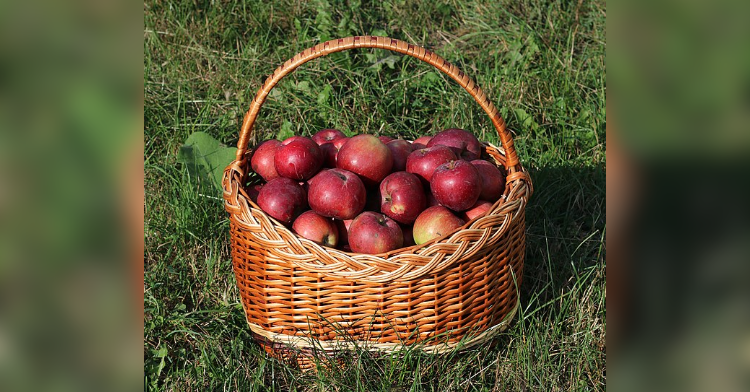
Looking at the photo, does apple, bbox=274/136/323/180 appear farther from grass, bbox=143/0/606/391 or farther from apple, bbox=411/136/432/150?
grass, bbox=143/0/606/391

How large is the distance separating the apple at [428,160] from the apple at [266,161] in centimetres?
51

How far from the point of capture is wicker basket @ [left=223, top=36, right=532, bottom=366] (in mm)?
2031

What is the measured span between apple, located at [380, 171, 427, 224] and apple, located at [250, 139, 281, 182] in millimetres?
449

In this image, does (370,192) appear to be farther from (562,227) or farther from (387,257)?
(562,227)

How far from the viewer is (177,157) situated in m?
3.06

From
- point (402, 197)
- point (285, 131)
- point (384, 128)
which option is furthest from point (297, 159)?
point (384, 128)

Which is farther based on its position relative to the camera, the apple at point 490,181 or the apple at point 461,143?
the apple at point 461,143

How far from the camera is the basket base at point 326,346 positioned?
2.16 meters

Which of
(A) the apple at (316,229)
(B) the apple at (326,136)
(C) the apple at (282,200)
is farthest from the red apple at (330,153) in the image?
A: (A) the apple at (316,229)

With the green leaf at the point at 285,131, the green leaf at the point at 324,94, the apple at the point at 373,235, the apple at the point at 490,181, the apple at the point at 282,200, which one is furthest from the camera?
the green leaf at the point at 324,94

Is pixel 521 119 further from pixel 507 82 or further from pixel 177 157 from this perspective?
pixel 177 157

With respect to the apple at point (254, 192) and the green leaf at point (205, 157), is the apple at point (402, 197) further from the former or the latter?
the green leaf at point (205, 157)

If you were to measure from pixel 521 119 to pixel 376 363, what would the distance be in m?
1.82
